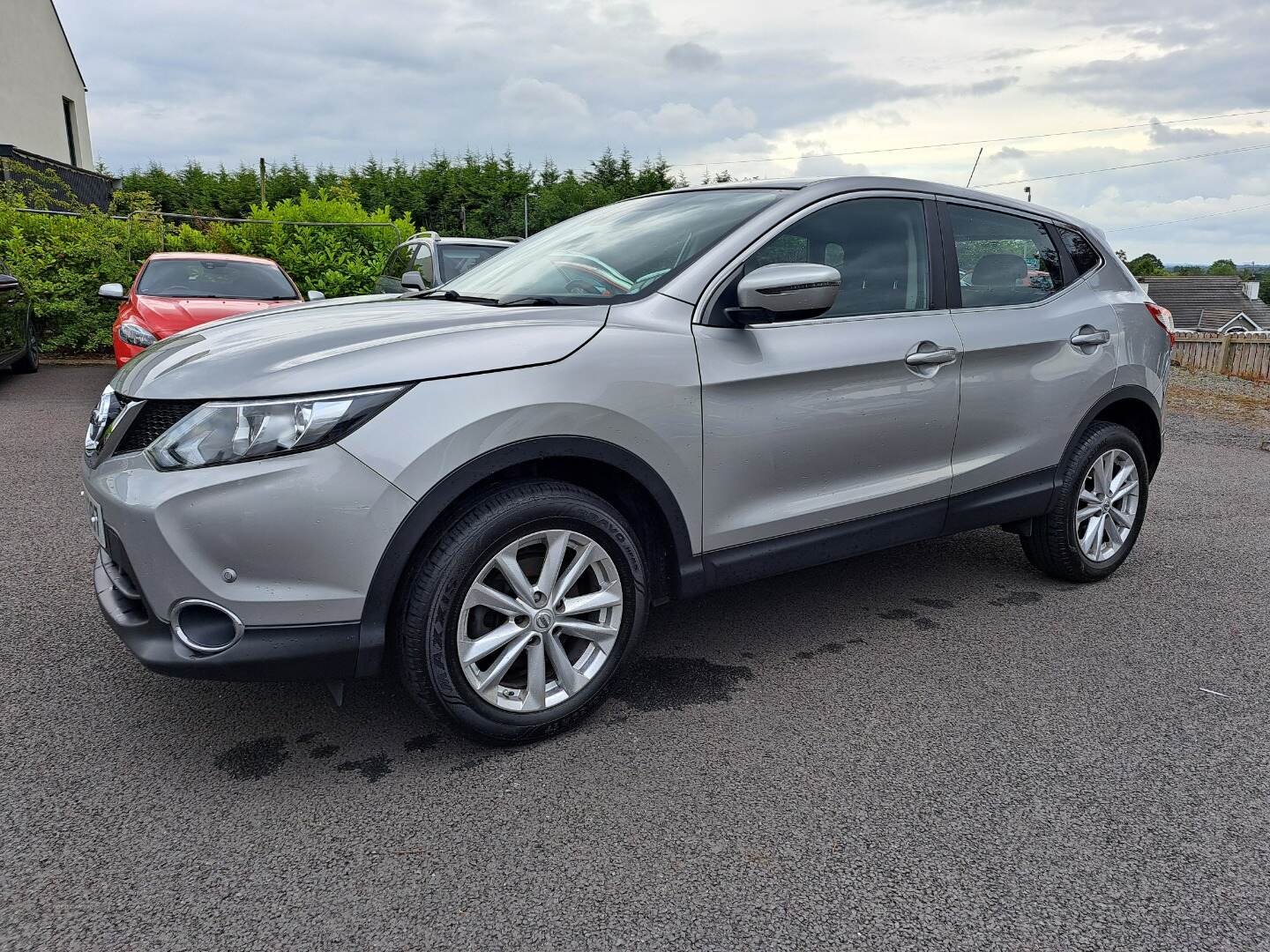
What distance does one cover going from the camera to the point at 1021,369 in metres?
3.73

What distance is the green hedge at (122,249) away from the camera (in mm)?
11992

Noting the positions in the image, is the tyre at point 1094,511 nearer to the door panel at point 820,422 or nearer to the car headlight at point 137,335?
the door panel at point 820,422

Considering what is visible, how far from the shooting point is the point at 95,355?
12531mm

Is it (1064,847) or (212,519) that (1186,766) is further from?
(212,519)

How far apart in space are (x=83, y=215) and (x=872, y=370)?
13.7m

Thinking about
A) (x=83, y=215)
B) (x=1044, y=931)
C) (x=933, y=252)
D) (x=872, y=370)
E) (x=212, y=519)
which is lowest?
(x=1044, y=931)

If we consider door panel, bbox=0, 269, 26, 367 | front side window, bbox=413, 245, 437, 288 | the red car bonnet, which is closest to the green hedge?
door panel, bbox=0, 269, 26, 367

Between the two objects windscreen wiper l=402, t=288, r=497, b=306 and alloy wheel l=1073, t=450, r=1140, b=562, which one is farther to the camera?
alloy wheel l=1073, t=450, r=1140, b=562

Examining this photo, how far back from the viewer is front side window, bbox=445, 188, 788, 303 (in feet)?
10.3

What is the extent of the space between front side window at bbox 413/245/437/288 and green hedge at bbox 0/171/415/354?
4.38 meters

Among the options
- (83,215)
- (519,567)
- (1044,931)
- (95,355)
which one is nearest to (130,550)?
(519,567)

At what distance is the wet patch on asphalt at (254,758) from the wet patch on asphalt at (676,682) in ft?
3.50

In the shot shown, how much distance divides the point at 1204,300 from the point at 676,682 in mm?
86487

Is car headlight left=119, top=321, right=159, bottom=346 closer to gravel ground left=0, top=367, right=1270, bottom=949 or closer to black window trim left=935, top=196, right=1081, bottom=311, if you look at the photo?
gravel ground left=0, top=367, right=1270, bottom=949
